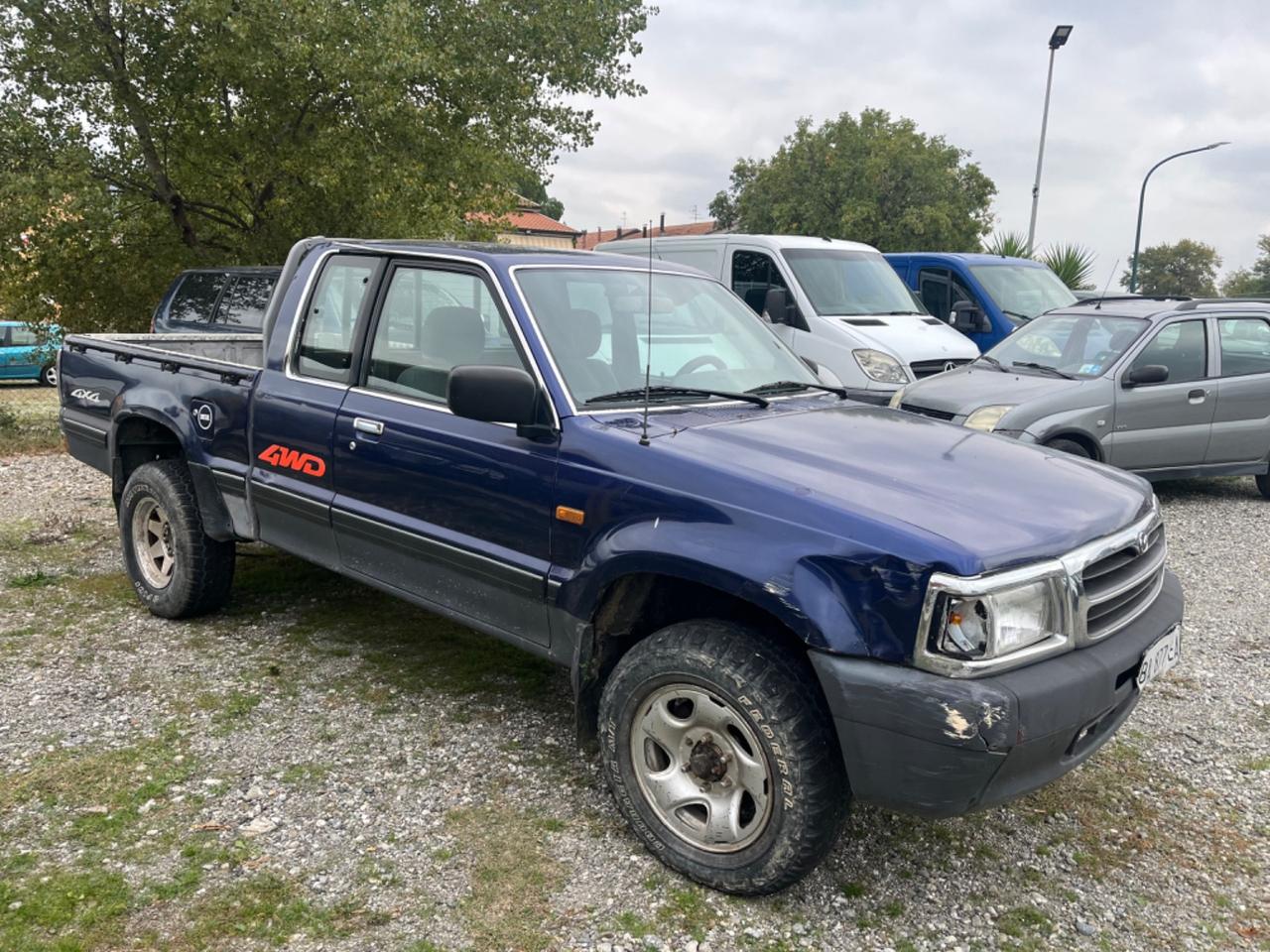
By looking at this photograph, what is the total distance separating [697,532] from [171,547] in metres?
3.28

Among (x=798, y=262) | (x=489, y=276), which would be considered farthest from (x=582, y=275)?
(x=798, y=262)

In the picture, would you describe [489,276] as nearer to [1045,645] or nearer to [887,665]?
[887,665]

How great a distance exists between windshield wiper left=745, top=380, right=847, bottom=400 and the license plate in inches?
58.9

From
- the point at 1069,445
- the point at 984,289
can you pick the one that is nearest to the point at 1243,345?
the point at 1069,445

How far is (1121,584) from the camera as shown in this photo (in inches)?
113

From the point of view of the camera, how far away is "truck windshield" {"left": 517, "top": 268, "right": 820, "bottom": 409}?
3492 mm

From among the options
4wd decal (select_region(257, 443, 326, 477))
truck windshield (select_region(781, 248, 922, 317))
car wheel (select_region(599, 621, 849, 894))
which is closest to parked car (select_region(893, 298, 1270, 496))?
A: truck windshield (select_region(781, 248, 922, 317))

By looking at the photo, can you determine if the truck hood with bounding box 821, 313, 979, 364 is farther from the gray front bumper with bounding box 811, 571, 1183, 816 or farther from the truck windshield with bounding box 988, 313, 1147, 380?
the gray front bumper with bounding box 811, 571, 1183, 816

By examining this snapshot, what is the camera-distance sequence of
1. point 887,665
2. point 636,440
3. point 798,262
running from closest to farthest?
point 887,665 < point 636,440 < point 798,262

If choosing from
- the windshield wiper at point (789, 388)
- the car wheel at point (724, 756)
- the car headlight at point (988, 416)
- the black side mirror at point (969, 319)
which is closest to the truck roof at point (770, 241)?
the black side mirror at point (969, 319)

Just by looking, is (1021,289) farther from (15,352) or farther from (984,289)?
(15,352)

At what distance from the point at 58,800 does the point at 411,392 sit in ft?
6.07

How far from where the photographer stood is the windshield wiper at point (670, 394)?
343 centimetres

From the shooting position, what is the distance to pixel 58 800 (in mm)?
3334
